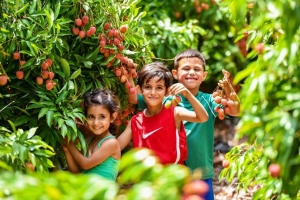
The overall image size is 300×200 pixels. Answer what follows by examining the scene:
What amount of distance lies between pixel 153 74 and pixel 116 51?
0.24 meters

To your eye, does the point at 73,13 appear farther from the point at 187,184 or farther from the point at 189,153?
the point at 187,184

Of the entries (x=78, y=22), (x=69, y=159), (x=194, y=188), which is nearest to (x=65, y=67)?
(x=78, y=22)

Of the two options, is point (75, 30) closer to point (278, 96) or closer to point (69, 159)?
point (69, 159)

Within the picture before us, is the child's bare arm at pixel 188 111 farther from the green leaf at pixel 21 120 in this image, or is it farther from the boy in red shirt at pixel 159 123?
the green leaf at pixel 21 120

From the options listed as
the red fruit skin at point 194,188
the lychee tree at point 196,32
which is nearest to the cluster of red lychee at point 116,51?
the red fruit skin at point 194,188

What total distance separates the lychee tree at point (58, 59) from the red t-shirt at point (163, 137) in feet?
0.75

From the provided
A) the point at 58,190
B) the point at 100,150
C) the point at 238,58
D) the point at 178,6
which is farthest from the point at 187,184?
the point at 238,58

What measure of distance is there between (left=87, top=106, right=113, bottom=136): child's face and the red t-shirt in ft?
0.73

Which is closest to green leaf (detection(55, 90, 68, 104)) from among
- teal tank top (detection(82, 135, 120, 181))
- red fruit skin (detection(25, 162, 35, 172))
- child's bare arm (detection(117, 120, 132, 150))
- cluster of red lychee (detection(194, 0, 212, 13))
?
teal tank top (detection(82, 135, 120, 181))

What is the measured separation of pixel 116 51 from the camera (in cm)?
343

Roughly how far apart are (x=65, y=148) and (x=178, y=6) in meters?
3.16

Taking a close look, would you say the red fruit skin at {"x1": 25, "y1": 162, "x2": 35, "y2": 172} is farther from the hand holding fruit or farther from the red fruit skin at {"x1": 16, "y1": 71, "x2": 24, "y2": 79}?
the hand holding fruit

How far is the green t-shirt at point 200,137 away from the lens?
3.60m

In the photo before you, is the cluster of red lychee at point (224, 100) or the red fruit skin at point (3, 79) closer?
the red fruit skin at point (3, 79)
